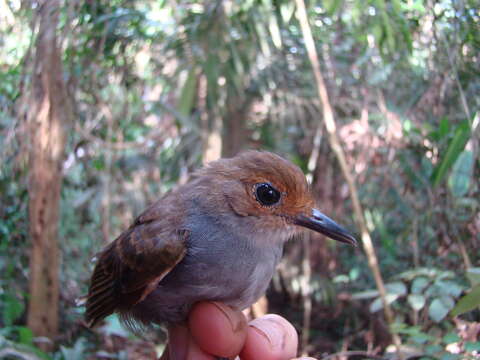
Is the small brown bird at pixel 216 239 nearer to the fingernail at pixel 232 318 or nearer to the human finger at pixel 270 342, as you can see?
the fingernail at pixel 232 318

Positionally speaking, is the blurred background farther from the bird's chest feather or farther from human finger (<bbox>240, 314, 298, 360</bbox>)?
the bird's chest feather

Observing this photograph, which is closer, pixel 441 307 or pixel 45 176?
pixel 441 307

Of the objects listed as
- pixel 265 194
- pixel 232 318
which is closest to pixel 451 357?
pixel 232 318

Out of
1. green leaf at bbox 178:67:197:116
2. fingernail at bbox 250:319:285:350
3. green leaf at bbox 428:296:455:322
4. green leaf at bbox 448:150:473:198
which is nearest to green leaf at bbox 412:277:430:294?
green leaf at bbox 428:296:455:322

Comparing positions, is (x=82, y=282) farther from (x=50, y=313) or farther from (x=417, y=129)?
(x=417, y=129)

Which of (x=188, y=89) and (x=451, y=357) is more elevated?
(x=188, y=89)

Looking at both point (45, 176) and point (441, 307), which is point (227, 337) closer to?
point (441, 307)

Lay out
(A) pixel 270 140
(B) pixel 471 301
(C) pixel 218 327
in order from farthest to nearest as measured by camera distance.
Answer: (A) pixel 270 140 < (C) pixel 218 327 < (B) pixel 471 301
